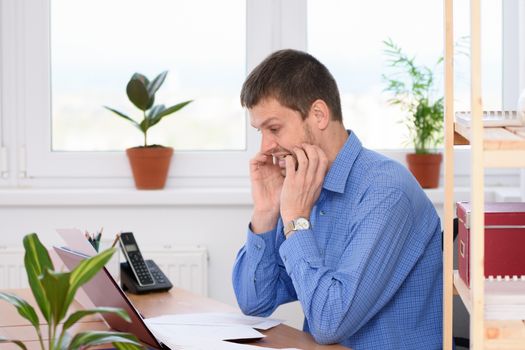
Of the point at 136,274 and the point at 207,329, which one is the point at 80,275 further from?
the point at 136,274

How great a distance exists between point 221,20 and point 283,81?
1.38 meters

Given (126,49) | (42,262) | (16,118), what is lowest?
(42,262)

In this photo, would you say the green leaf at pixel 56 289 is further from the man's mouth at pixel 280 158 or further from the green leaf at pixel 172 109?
the green leaf at pixel 172 109

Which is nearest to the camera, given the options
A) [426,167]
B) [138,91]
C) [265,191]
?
[265,191]

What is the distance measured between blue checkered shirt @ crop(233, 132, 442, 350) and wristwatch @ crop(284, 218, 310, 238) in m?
0.03

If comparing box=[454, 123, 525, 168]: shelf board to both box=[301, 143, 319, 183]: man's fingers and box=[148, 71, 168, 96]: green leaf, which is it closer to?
box=[301, 143, 319, 183]: man's fingers

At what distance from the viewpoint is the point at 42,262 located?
124 centimetres

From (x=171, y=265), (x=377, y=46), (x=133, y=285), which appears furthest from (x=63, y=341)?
(x=377, y=46)

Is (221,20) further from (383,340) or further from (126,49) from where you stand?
(383,340)

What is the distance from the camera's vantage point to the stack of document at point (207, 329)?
5.99 feet

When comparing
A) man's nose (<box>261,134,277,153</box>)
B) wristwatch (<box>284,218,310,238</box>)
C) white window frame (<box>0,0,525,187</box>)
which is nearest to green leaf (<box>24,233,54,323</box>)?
wristwatch (<box>284,218,310,238</box>)

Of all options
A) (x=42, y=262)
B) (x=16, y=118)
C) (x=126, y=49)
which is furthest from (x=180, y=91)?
(x=42, y=262)

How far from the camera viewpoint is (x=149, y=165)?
3332mm

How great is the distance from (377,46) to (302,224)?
1.53 meters
